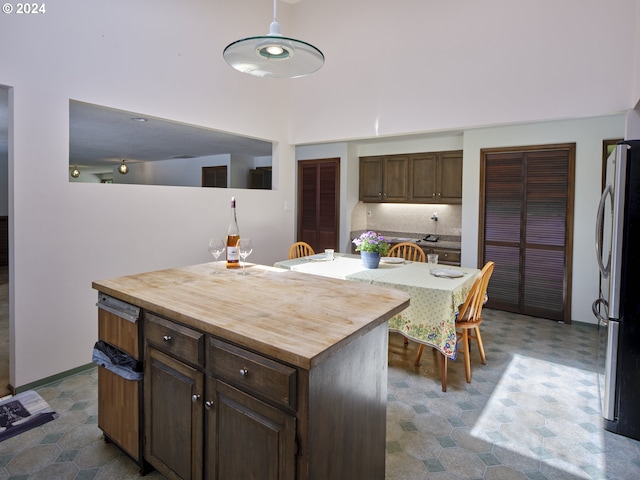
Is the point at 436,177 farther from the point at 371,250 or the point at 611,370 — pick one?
the point at 611,370

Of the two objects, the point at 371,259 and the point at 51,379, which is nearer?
the point at 51,379

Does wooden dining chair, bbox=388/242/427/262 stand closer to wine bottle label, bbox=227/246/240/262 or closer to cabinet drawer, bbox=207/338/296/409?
wine bottle label, bbox=227/246/240/262

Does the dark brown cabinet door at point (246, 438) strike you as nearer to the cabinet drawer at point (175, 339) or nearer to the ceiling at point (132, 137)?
the cabinet drawer at point (175, 339)

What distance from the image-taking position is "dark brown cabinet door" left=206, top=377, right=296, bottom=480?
1228 millimetres

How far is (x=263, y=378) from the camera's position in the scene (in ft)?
4.11

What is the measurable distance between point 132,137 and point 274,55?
5.07 meters

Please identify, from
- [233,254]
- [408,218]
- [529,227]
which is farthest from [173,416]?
[408,218]

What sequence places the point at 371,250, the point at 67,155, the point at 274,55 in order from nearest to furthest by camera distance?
the point at 274,55 → the point at 67,155 → the point at 371,250

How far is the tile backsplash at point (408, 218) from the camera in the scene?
5.65m

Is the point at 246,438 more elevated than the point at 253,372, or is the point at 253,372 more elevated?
the point at 253,372

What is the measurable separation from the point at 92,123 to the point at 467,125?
4.64m

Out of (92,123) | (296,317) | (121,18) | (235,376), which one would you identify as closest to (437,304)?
(296,317)

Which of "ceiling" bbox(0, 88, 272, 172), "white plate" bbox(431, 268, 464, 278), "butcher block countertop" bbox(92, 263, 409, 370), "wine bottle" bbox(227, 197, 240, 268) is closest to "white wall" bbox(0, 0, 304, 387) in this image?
"ceiling" bbox(0, 88, 272, 172)

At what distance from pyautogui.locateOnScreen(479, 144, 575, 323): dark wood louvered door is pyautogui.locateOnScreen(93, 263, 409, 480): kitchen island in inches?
127
